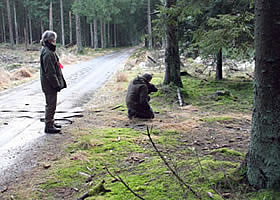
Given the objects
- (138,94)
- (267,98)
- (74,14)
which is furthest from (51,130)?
(74,14)

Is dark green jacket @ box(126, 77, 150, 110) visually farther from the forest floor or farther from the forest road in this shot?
the forest road

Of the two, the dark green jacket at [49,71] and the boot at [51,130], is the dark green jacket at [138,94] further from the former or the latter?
the boot at [51,130]

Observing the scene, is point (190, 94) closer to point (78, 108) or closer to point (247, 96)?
point (247, 96)

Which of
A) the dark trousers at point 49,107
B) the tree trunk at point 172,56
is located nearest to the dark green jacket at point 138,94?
the dark trousers at point 49,107

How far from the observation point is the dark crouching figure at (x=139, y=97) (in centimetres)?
754

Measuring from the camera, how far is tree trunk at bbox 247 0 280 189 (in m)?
3.03

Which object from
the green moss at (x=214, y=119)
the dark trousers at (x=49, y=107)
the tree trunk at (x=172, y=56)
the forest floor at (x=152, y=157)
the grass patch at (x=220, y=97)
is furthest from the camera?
the tree trunk at (x=172, y=56)

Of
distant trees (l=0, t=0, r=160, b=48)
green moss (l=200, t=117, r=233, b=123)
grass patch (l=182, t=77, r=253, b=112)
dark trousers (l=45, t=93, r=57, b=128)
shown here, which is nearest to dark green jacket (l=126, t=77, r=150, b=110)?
green moss (l=200, t=117, r=233, b=123)

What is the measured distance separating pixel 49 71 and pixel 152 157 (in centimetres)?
306

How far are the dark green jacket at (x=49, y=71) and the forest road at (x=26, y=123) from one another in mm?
1082

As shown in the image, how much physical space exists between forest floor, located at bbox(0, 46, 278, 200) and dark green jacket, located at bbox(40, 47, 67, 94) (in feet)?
3.62

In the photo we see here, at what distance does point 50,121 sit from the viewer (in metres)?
6.77

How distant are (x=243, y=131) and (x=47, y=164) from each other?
4204mm

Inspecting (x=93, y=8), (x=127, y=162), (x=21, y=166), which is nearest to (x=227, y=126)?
(x=127, y=162)
